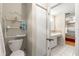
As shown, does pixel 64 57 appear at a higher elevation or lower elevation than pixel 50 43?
lower

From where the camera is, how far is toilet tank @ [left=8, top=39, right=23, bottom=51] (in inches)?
37.5

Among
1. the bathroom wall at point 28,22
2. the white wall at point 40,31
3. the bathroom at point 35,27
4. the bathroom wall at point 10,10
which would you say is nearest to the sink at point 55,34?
the bathroom at point 35,27

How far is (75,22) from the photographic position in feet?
2.95

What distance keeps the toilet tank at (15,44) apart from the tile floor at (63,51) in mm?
347

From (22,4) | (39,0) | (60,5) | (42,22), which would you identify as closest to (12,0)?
(22,4)

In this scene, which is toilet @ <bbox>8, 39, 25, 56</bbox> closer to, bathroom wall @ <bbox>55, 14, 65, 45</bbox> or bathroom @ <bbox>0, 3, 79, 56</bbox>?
bathroom @ <bbox>0, 3, 79, 56</bbox>

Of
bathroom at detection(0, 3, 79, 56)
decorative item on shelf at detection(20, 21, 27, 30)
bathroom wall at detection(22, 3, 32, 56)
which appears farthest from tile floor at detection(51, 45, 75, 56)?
decorative item on shelf at detection(20, 21, 27, 30)

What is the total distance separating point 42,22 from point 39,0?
225 mm

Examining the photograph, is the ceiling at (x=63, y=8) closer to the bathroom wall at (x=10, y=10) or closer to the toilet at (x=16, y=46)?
the bathroom wall at (x=10, y=10)

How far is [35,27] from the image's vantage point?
38.3 inches

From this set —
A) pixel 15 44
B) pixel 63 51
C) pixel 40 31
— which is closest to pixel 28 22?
pixel 40 31

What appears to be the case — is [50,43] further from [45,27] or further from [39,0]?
[39,0]

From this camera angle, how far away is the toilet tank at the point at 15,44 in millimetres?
953

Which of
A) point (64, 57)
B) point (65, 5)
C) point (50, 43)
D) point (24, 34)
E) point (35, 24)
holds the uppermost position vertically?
point (65, 5)
